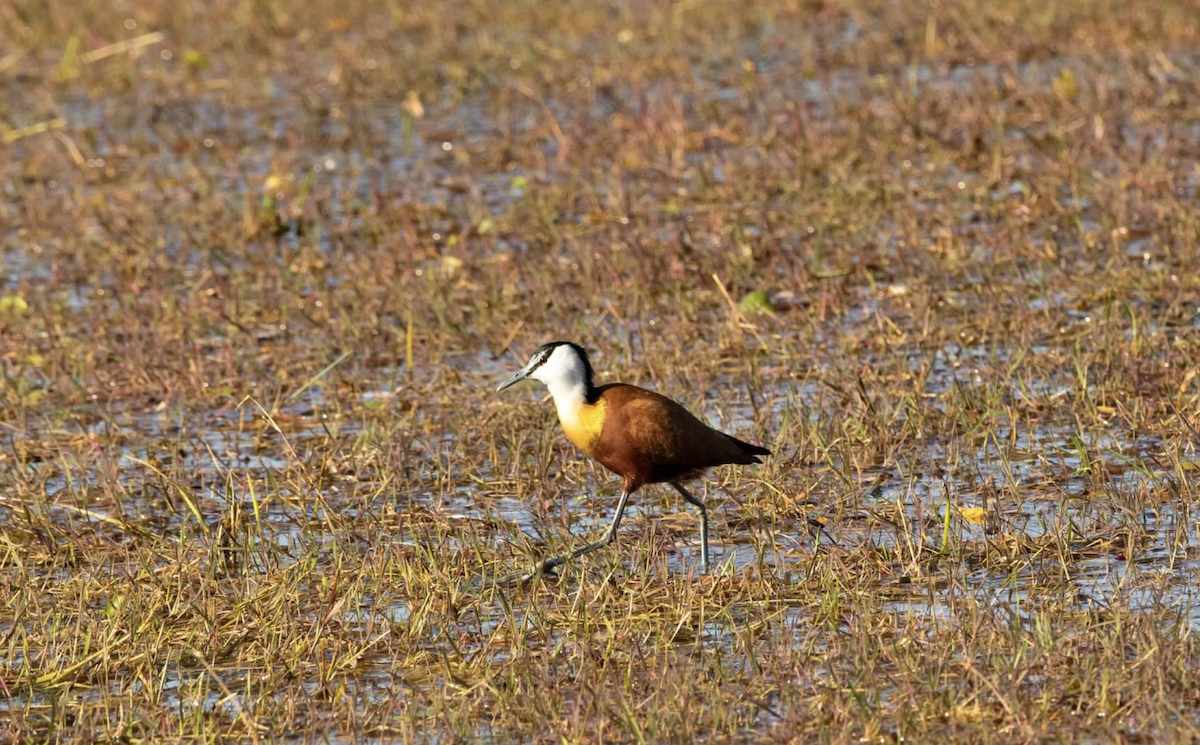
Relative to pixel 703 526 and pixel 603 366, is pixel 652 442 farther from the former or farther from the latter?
pixel 603 366

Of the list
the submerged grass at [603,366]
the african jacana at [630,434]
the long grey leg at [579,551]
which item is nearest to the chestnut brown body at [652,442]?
the african jacana at [630,434]

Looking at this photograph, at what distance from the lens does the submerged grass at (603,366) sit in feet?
17.0

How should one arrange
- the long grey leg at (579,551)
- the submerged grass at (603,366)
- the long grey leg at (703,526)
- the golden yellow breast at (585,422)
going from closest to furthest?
the submerged grass at (603,366) → the long grey leg at (579,551) → the long grey leg at (703,526) → the golden yellow breast at (585,422)

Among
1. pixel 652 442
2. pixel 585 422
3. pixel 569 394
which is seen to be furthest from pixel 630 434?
pixel 569 394

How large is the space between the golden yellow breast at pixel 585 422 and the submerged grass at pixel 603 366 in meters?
0.36

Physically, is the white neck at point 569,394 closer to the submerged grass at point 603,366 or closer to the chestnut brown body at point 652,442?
the chestnut brown body at point 652,442

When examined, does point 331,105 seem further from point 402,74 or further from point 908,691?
point 908,691

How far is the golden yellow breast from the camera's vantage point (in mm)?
6289

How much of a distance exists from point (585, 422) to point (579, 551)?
462 millimetres

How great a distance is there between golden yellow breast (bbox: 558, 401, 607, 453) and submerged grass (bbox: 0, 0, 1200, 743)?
0.36 meters

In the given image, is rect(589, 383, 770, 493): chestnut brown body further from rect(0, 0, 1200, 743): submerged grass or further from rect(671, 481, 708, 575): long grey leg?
rect(0, 0, 1200, 743): submerged grass

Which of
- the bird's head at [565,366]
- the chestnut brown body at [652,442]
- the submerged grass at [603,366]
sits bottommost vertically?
the submerged grass at [603,366]

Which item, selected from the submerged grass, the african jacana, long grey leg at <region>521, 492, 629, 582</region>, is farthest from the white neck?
the submerged grass

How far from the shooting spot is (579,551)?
6.11 metres
